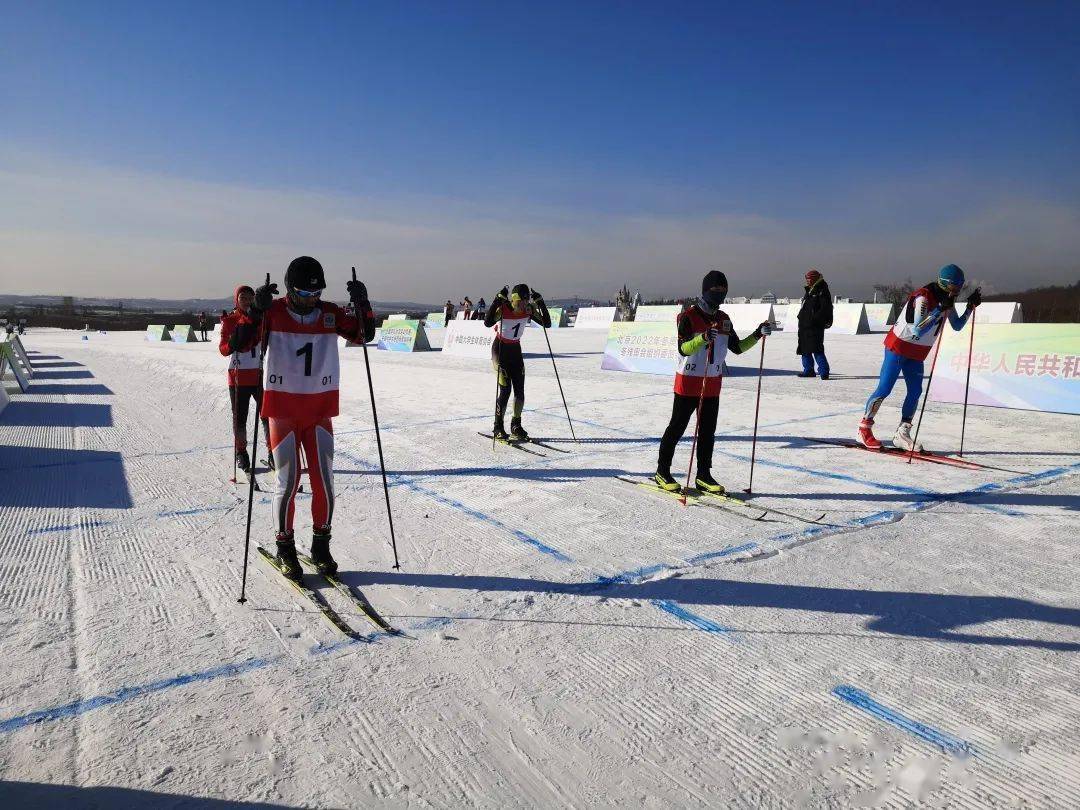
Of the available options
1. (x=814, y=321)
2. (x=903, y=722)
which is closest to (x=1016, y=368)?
(x=814, y=321)

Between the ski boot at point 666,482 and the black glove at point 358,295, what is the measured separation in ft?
10.2

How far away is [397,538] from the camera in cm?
480

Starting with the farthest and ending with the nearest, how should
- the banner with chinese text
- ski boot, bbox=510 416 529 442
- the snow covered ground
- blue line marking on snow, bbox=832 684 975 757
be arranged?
the banner with chinese text
ski boot, bbox=510 416 529 442
blue line marking on snow, bbox=832 684 975 757
the snow covered ground

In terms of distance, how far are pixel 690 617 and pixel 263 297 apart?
3.02 metres

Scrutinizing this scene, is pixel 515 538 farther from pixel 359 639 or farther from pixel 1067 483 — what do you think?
pixel 1067 483

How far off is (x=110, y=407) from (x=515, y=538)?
10.6m

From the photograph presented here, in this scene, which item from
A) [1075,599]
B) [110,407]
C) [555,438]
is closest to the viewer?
[1075,599]

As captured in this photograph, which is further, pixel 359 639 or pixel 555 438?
pixel 555 438

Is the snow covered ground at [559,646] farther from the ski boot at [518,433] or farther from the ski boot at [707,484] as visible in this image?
Answer: the ski boot at [518,433]

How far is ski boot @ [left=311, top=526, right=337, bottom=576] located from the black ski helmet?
1.52 metres

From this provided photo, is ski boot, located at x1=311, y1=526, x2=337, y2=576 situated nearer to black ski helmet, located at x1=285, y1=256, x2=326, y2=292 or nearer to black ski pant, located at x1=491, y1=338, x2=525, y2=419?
black ski helmet, located at x1=285, y1=256, x2=326, y2=292

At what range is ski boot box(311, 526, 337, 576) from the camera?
13.4ft

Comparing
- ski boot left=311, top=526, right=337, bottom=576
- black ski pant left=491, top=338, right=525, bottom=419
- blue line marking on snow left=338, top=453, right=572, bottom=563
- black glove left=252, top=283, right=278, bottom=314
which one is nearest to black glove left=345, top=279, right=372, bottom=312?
black glove left=252, top=283, right=278, bottom=314

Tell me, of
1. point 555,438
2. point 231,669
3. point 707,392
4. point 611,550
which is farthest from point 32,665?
point 555,438
